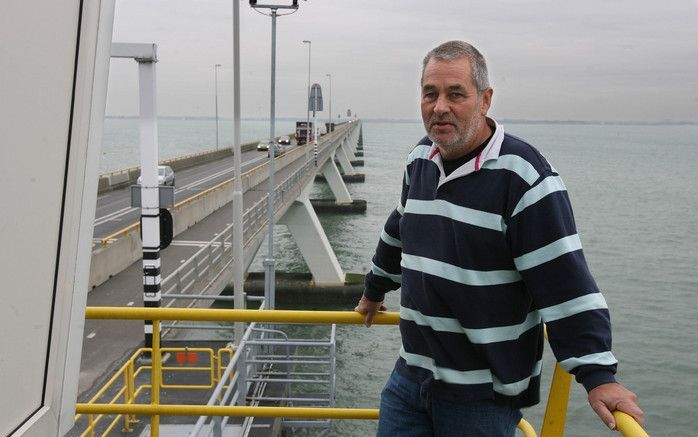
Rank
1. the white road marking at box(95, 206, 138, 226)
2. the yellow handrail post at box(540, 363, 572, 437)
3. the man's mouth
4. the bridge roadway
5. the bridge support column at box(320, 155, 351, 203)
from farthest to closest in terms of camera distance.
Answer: the bridge support column at box(320, 155, 351, 203) → the white road marking at box(95, 206, 138, 226) → the bridge roadway → the yellow handrail post at box(540, 363, 572, 437) → the man's mouth

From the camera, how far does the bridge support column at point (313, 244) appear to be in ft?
90.8

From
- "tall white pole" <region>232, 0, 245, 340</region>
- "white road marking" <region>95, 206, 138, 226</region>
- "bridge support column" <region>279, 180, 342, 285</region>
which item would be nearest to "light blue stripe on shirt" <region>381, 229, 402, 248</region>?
"tall white pole" <region>232, 0, 245, 340</region>

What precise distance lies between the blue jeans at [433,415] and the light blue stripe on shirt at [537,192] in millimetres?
713

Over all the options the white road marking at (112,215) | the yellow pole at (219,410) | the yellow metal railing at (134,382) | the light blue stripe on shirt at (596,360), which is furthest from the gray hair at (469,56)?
the white road marking at (112,215)

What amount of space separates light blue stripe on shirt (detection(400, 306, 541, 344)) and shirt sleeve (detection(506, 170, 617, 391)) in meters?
0.15

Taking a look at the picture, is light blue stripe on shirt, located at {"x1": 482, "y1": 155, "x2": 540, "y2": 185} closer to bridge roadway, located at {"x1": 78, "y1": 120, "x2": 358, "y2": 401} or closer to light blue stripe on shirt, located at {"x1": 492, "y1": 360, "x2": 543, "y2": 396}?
light blue stripe on shirt, located at {"x1": 492, "y1": 360, "x2": 543, "y2": 396}

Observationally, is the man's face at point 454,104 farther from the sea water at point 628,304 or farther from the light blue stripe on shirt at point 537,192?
the sea water at point 628,304

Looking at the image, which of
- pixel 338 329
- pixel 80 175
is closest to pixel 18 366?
pixel 80 175

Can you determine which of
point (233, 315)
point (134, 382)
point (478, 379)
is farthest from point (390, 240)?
point (134, 382)

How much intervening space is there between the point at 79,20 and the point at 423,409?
175cm

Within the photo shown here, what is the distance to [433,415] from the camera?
2.43 meters

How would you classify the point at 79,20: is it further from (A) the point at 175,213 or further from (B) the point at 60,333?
(A) the point at 175,213

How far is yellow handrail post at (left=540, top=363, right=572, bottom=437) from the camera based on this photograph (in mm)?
2756

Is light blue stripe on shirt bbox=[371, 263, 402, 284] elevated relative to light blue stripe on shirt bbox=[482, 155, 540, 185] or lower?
lower
